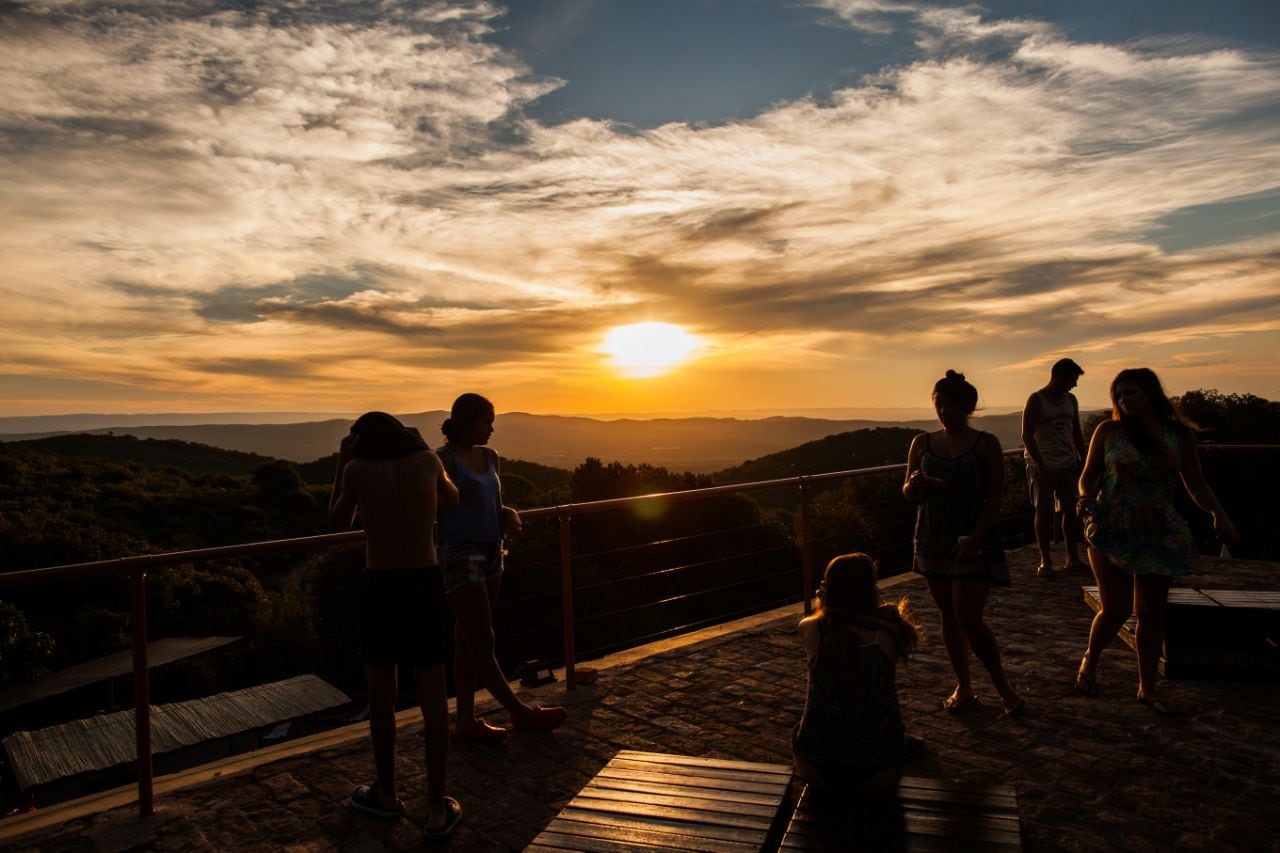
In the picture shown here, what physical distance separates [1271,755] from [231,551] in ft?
15.9

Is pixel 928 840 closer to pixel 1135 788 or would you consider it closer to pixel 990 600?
pixel 1135 788

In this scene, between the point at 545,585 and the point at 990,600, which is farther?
the point at 545,585

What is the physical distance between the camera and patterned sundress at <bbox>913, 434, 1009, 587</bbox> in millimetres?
4316

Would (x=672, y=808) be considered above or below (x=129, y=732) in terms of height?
above

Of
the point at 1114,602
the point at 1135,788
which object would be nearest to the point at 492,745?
the point at 1135,788

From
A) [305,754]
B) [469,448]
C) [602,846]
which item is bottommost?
[305,754]

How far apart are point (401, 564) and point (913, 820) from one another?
203 centimetres

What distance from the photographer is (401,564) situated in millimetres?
3406

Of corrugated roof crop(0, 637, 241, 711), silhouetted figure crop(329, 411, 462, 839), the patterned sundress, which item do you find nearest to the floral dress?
the patterned sundress

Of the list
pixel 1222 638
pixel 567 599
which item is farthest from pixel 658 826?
pixel 1222 638

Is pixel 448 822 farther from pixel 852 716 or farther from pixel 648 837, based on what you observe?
pixel 852 716

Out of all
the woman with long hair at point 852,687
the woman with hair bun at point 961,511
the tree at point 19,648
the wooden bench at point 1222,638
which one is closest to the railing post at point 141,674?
the woman with long hair at point 852,687

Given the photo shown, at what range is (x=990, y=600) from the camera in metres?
7.30

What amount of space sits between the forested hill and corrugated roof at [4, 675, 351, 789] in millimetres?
30339
